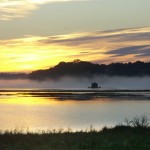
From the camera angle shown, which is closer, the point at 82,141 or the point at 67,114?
the point at 82,141

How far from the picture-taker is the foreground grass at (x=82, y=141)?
18328 millimetres

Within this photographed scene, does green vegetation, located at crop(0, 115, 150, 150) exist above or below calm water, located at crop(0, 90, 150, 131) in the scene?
above

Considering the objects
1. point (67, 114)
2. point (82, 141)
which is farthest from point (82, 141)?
point (67, 114)

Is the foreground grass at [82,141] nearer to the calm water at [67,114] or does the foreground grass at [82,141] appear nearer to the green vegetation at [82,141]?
the green vegetation at [82,141]

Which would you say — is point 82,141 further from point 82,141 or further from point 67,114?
point 67,114

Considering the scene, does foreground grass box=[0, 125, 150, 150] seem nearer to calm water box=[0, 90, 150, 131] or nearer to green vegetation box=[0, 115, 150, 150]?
green vegetation box=[0, 115, 150, 150]

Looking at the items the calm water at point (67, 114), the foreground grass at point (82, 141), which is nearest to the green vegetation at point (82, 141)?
the foreground grass at point (82, 141)

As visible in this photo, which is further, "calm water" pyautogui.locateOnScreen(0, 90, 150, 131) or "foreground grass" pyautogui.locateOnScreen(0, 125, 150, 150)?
"calm water" pyautogui.locateOnScreen(0, 90, 150, 131)

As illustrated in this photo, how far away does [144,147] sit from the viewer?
18469 millimetres

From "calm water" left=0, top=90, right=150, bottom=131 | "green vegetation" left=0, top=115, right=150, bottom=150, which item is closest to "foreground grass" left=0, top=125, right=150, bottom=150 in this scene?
"green vegetation" left=0, top=115, right=150, bottom=150

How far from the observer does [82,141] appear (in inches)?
776

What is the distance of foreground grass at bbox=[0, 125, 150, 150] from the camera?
1833 cm

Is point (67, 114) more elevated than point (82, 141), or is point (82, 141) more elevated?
point (82, 141)

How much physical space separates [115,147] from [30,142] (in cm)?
382
